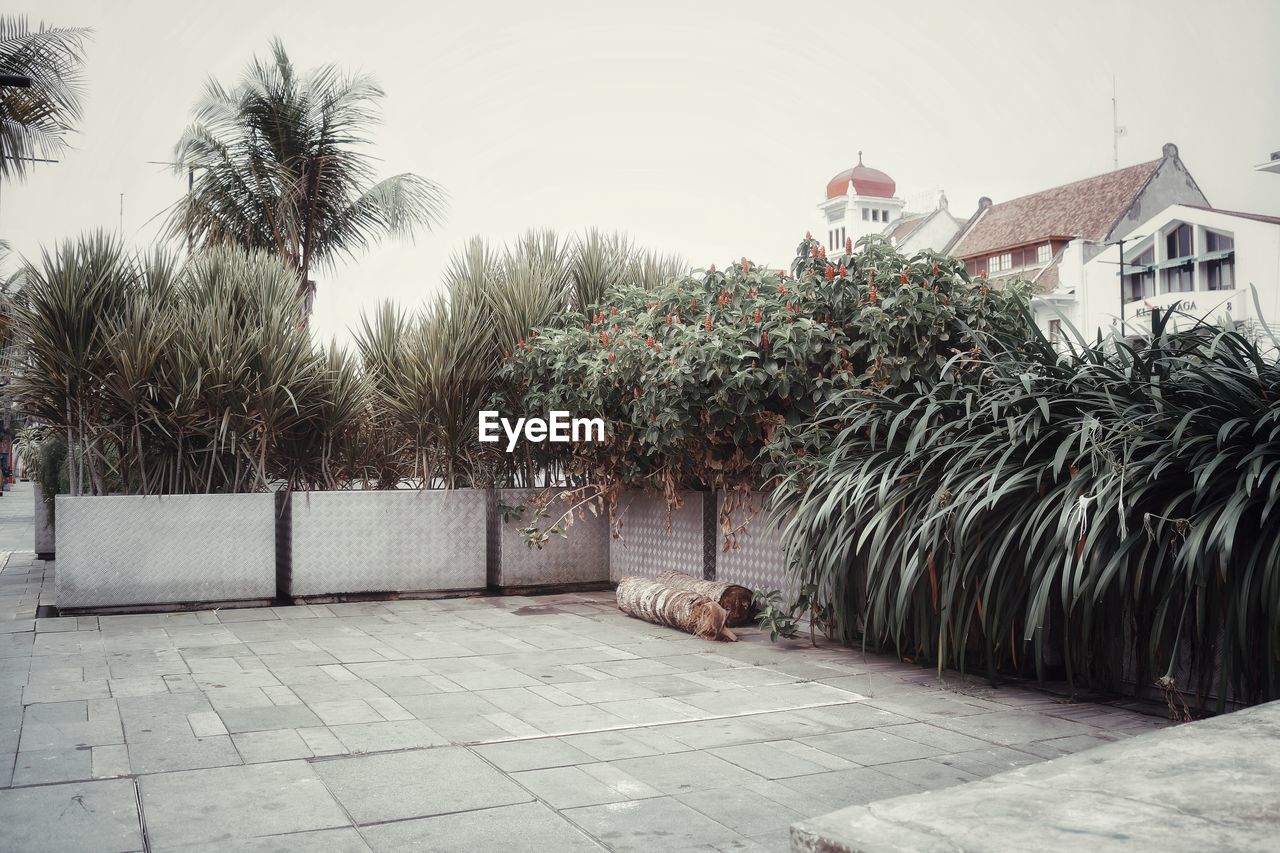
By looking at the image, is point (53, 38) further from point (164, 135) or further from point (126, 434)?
point (126, 434)

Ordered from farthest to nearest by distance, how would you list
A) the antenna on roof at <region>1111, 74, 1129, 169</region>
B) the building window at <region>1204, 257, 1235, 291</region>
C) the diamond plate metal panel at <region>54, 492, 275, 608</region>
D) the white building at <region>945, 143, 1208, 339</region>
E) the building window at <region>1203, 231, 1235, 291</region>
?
1. the white building at <region>945, 143, 1208, 339</region>
2. the antenna on roof at <region>1111, 74, 1129, 169</region>
3. the building window at <region>1204, 257, 1235, 291</region>
4. the building window at <region>1203, 231, 1235, 291</region>
5. the diamond plate metal panel at <region>54, 492, 275, 608</region>

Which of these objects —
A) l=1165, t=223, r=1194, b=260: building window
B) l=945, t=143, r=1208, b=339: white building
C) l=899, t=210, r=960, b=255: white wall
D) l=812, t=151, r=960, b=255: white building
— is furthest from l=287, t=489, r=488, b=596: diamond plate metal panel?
l=812, t=151, r=960, b=255: white building

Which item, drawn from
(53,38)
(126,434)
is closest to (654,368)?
(126,434)

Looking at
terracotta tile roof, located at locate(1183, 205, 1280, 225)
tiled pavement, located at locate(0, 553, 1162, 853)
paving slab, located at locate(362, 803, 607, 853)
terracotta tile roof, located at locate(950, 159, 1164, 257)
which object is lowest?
tiled pavement, located at locate(0, 553, 1162, 853)

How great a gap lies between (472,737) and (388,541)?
503 cm

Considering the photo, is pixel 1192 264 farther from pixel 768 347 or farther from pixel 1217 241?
pixel 768 347

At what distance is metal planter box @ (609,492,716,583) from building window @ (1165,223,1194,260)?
34.6 m

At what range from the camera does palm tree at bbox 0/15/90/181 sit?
13.4 m

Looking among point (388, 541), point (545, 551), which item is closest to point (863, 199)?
point (545, 551)

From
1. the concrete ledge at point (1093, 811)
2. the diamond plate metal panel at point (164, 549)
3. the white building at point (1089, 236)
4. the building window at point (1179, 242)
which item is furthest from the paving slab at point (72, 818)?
the building window at point (1179, 242)

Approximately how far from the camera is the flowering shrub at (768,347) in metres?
7.09

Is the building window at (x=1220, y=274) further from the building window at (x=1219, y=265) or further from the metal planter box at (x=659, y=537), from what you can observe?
the metal planter box at (x=659, y=537)

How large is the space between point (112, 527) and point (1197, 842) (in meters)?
8.37

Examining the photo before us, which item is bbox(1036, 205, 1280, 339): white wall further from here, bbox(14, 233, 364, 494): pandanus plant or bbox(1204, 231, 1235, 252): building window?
bbox(14, 233, 364, 494): pandanus plant
